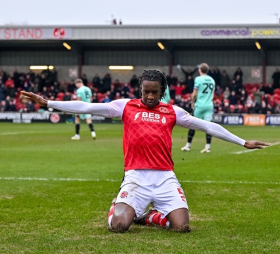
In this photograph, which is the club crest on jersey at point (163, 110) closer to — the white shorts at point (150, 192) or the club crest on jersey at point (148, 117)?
the club crest on jersey at point (148, 117)

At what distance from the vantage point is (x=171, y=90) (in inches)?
1698

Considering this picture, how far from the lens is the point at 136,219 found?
7523 millimetres

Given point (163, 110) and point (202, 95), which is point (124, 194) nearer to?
point (163, 110)

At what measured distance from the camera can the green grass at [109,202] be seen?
20.7ft

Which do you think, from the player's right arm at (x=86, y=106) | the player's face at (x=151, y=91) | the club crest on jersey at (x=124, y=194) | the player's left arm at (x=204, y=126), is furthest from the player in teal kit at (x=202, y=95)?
the club crest on jersey at (x=124, y=194)

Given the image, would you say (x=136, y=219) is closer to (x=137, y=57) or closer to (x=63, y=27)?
(x=63, y=27)

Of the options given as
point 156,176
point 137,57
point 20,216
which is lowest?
point 20,216

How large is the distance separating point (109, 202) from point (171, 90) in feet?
113

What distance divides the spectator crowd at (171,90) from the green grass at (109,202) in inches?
928

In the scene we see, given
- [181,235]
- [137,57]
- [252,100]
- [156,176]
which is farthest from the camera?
[137,57]

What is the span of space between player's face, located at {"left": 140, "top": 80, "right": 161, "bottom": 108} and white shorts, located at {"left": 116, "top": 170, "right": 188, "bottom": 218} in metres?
0.76

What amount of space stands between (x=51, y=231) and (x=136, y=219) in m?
1.03

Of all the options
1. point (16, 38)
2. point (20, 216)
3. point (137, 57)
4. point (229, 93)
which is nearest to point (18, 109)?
point (16, 38)

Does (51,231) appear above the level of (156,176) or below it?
below
